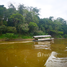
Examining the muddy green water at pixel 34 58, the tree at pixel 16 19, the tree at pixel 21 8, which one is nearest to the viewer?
the muddy green water at pixel 34 58

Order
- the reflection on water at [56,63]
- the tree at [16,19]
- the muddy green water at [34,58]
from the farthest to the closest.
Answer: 1. the tree at [16,19]
2. the muddy green water at [34,58]
3. the reflection on water at [56,63]

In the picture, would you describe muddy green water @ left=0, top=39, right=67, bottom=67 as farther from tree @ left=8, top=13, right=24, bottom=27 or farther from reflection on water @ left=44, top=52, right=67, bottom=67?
tree @ left=8, top=13, right=24, bottom=27

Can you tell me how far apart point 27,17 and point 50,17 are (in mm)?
19109

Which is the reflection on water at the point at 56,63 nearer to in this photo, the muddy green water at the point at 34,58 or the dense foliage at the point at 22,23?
the muddy green water at the point at 34,58

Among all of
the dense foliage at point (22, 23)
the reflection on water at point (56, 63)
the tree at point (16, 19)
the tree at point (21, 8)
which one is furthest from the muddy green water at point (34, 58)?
the tree at point (21, 8)

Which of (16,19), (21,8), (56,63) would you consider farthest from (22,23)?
(56,63)

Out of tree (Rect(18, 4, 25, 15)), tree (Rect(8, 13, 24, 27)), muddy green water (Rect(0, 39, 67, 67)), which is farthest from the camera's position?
tree (Rect(18, 4, 25, 15))

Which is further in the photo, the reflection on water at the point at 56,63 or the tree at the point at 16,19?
the tree at the point at 16,19

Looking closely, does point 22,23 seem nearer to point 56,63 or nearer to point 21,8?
point 21,8

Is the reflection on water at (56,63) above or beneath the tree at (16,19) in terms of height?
beneath

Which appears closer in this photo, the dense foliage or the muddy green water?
the muddy green water

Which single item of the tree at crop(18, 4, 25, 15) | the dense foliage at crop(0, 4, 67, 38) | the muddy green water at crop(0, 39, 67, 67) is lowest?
the muddy green water at crop(0, 39, 67, 67)

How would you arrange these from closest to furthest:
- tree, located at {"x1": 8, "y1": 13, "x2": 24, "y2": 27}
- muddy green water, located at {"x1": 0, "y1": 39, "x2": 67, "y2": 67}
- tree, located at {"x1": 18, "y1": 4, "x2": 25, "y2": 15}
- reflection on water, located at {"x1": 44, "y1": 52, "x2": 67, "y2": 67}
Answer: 1. reflection on water, located at {"x1": 44, "y1": 52, "x2": 67, "y2": 67}
2. muddy green water, located at {"x1": 0, "y1": 39, "x2": 67, "y2": 67}
3. tree, located at {"x1": 8, "y1": 13, "x2": 24, "y2": 27}
4. tree, located at {"x1": 18, "y1": 4, "x2": 25, "y2": 15}

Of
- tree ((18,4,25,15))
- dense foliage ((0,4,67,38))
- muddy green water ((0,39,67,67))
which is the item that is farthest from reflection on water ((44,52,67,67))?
tree ((18,4,25,15))
